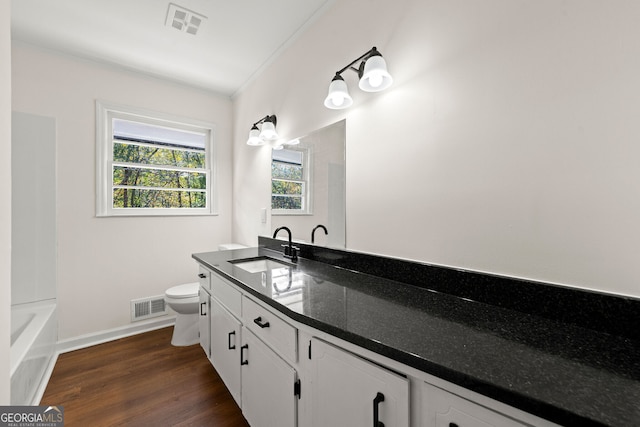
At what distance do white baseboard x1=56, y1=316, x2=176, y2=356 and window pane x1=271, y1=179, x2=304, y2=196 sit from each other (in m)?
1.86

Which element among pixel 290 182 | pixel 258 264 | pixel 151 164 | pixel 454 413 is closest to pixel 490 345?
pixel 454 413

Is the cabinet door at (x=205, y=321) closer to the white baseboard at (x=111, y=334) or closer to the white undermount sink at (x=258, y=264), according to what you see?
the white undermount sink at (x=258, y=264)

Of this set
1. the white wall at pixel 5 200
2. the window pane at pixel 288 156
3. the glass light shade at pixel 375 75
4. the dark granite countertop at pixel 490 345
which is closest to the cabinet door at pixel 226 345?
the dark granite countertop at pixel 490 345

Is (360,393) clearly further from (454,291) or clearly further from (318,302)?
(454,291)

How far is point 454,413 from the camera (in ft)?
1.98

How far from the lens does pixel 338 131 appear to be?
1.67m

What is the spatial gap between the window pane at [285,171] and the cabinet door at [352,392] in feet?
4.56

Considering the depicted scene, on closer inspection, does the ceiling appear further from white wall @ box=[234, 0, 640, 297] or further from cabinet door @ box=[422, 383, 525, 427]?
cabinet door @ box=[422, 383, 525, 427]

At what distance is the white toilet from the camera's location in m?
2.25

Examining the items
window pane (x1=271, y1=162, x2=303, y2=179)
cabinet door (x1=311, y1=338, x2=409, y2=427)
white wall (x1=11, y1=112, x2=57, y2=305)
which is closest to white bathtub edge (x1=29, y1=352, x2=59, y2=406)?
white wall (x1=11, y1=112, x2=57, y2=305)

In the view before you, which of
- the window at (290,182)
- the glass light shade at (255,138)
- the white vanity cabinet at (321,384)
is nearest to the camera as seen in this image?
the white vanity cabinet at (321,384)

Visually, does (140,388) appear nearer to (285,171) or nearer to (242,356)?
(242,356)

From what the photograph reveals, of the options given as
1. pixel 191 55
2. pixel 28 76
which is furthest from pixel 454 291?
pixel 28 76

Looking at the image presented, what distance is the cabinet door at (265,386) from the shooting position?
1.02 metres
